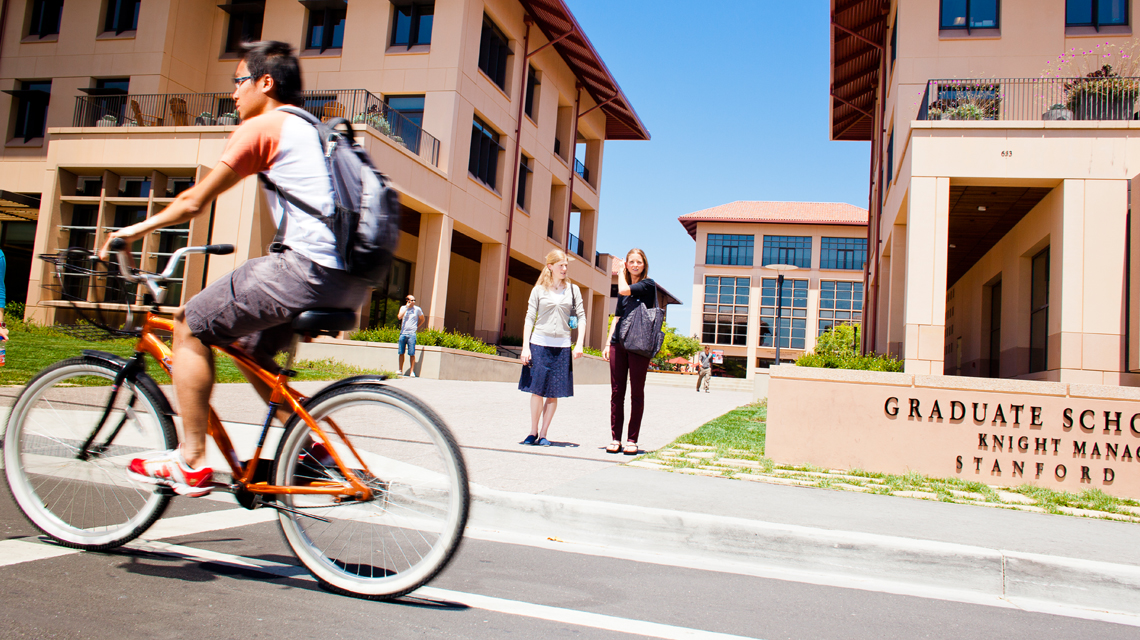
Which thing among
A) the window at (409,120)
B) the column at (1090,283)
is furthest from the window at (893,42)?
the window at (409,120)

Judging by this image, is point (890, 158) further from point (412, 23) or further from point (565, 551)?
point (565, 551)

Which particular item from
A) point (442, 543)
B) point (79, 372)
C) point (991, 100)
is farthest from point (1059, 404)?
point (991, 100)

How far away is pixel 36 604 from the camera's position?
2.61 metres

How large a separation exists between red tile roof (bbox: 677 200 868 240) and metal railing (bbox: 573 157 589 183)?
34.1 meters

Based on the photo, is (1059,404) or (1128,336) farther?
(1128,336)

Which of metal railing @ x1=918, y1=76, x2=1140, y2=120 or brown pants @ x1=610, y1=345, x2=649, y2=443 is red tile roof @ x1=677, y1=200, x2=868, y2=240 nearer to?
metal railing @ x1=918, y1=76, x2=1140, y2=120

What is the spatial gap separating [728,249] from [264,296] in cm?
6841

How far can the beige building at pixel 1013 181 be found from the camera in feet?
45.8

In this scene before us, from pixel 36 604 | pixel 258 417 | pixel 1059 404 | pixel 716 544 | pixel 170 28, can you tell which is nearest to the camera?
pixel 36 604

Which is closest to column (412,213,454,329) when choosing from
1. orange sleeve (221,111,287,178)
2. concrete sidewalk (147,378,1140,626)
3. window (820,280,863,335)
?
concrete sidewalk (147,378,1140,626)

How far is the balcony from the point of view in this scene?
66.1 ft

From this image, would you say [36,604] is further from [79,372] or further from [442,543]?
[442,543]

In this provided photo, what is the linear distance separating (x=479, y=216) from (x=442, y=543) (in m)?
22.8

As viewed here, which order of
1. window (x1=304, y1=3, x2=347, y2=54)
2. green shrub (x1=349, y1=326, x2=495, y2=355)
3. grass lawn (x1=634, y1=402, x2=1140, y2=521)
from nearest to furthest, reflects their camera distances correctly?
grass lawn (x1=634, y1=402, x2=1140, y2=521), green shrub (x1=349, y1=326, x2=495, y2=355), window (x1=304, y1=3, x2=347, y2=54)
